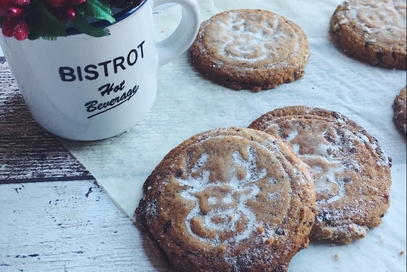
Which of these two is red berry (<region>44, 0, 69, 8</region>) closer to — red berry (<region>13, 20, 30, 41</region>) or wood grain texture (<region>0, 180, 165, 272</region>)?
red berry (<region>13, 20, 30, 41</region>)

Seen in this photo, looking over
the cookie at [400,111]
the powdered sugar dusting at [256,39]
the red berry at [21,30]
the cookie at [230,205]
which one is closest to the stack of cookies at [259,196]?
the cookie at [230,205]

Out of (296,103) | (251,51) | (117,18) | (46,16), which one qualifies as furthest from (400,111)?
(46,16)

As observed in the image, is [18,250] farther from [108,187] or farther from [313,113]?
[313,113]

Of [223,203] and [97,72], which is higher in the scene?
[97,72]

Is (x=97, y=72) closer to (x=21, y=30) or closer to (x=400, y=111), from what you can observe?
(x=21, y=30)

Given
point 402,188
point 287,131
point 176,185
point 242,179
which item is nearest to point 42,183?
point 176,185
